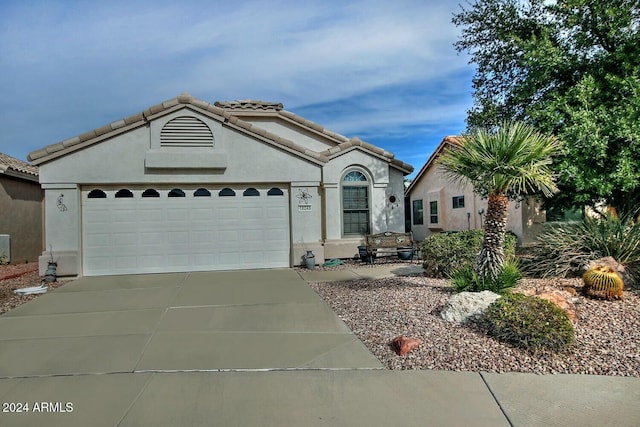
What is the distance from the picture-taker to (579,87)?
35.6 feet

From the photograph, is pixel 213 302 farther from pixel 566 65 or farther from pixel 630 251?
pixel 566 65

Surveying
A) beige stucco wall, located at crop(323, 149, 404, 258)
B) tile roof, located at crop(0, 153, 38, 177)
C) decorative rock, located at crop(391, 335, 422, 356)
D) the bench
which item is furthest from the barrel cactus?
tile roof, located at crop(0, 153, 38, 177)

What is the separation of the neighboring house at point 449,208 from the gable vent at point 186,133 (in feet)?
27.6

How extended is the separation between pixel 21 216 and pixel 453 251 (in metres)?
15.6

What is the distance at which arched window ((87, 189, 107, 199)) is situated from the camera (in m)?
12.1

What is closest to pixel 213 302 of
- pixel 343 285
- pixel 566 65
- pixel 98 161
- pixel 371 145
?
pixel 343 285

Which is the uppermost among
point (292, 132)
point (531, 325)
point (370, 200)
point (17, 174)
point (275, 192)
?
point (292, 132)

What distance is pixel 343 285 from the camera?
31.9 ft

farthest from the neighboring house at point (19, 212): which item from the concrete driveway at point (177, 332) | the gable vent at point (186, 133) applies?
the concrete driveway at point (177, 332)

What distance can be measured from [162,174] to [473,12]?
1054cm

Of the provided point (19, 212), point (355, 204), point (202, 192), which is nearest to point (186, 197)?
point (202, 192)

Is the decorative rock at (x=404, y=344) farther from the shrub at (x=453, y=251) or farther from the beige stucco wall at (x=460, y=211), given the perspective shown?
the beige stucco wall at (x=460, y=211)

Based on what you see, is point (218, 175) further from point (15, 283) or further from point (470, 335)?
point (470, 335)

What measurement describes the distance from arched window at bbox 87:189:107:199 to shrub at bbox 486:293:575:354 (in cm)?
1067
